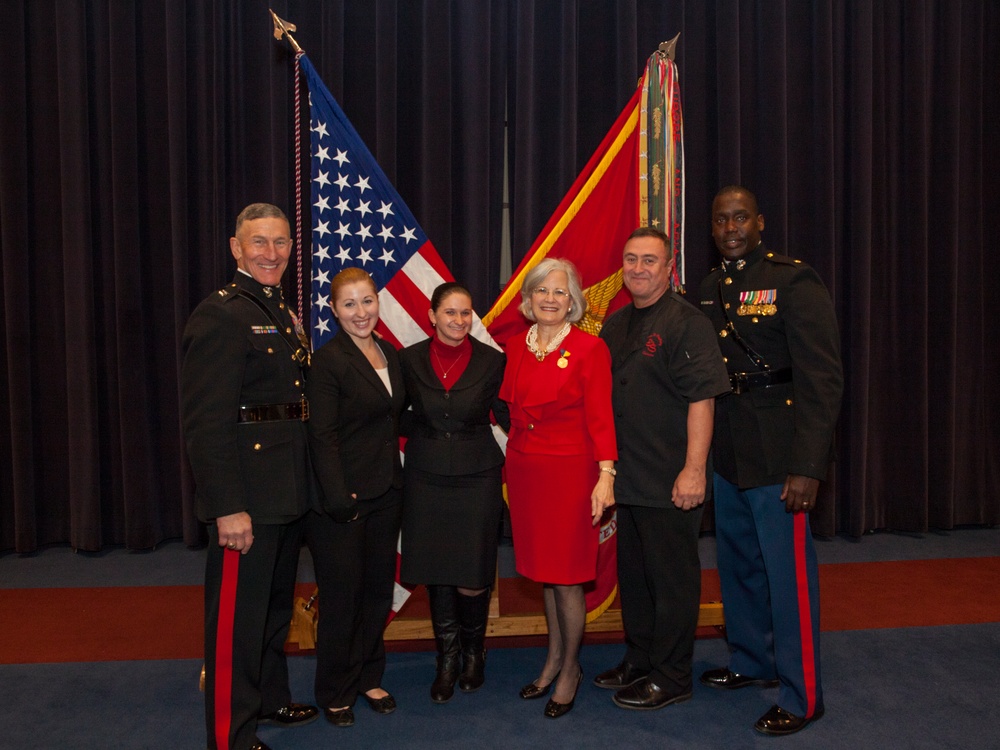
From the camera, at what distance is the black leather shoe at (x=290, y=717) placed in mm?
2596

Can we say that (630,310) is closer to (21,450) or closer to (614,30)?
(614,30)

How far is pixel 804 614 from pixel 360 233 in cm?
231

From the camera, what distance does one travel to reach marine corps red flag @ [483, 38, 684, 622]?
10.4 ft

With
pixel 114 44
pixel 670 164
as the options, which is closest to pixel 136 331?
pixel 114 44

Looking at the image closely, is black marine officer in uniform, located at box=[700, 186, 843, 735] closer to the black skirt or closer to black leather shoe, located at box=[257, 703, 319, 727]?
the black skirt

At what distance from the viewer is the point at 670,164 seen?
10.4 feet

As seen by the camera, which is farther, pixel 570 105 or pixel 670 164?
pixel 570 105

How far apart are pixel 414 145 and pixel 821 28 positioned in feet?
9.01

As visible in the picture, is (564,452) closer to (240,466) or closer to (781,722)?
(240,466)

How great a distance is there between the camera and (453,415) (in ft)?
8.55

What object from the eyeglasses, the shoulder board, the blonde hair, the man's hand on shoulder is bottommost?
the man's hand on shoulder

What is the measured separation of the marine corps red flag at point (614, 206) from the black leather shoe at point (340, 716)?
1.08 m

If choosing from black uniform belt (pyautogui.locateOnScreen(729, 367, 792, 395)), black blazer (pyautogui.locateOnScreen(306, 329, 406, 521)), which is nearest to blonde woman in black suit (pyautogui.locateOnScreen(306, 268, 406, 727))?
black blazer (pyautogui.locateOnScreen(306, 329, 406, 521))

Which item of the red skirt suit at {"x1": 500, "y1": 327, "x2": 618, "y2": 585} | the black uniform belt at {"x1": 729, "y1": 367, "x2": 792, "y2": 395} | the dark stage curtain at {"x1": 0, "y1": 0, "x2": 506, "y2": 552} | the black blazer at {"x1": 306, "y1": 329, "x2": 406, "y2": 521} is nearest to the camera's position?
the black blazer at {"x1": 306, "y1": 329, "x2": 406, "y2": 521}
